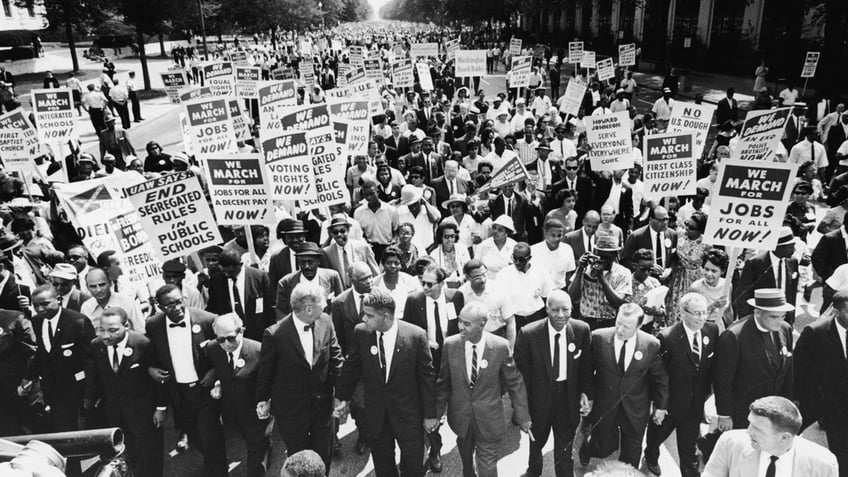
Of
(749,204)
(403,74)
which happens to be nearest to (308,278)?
(749,204)

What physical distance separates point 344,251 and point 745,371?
13.5 feet

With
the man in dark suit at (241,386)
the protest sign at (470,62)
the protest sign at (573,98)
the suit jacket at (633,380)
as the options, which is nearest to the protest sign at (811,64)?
the protest sign at (573,98)

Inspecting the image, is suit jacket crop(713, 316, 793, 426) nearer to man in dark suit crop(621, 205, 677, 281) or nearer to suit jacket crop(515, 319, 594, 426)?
suit jacket crop(515, 319, 594, 426)

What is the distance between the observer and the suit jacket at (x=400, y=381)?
4.91 meters

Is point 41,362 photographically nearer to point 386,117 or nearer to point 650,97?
point 386,117

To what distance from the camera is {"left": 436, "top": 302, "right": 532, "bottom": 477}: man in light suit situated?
4871 mm

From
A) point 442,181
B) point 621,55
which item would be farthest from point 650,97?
point 442,181

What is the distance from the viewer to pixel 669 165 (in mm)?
8094

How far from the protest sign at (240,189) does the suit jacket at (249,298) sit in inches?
27.4

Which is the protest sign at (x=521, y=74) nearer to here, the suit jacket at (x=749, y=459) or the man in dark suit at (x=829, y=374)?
the man in dark suit at (x=829, y=374)

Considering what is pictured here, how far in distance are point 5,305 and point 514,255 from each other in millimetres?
4945

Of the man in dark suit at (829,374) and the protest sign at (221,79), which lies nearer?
the man in dark suit at (829,374)

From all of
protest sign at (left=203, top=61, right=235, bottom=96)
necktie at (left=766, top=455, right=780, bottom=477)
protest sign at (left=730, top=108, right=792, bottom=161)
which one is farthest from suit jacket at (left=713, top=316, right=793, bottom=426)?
protest sign at (left=203, top=61, right=235, bottom=96)

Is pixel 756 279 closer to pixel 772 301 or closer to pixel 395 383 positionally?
pixel 772 301
